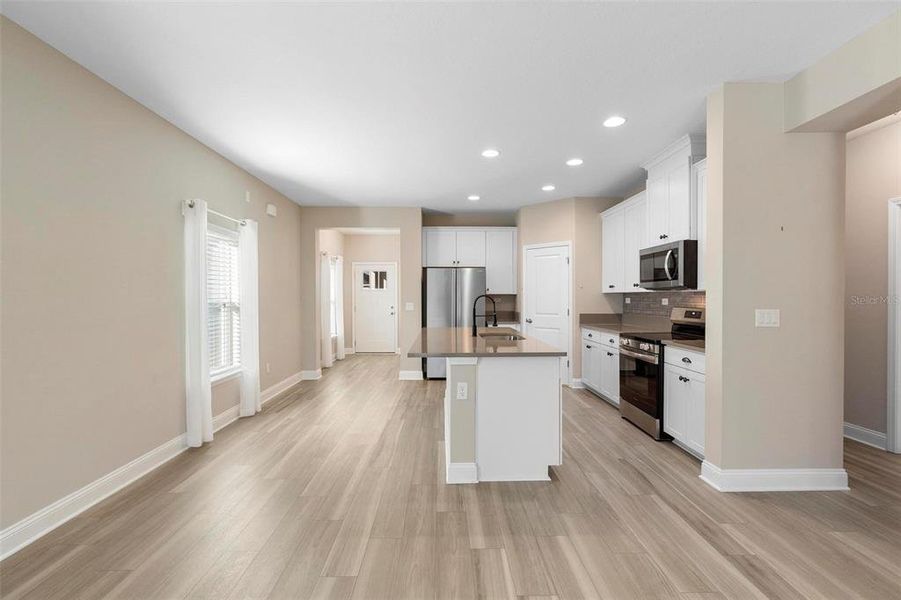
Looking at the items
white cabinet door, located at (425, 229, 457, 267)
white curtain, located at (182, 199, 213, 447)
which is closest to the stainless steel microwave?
white cabinet door, located at (425, 229, 457, 267)

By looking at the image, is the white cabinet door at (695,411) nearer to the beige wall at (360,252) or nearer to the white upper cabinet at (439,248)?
the white upper cabinet at (439,248)

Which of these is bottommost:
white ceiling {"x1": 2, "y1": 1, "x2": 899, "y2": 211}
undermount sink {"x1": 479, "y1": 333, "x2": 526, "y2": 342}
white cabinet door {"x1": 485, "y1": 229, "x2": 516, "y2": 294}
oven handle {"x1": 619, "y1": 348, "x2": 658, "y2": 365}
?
oven handle {"x1": 619, "y1": 348, "x2": 658, "y2": 365}

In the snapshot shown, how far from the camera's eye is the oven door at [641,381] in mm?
3543

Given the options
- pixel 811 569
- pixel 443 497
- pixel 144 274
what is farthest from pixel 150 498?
pixel 811 569

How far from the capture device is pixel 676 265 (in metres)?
3.47

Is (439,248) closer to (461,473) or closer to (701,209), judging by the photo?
(701,209)

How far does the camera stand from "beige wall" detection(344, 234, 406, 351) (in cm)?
878

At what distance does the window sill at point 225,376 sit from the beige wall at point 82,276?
52 cm

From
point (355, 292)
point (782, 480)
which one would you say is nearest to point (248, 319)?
point (355, 292)

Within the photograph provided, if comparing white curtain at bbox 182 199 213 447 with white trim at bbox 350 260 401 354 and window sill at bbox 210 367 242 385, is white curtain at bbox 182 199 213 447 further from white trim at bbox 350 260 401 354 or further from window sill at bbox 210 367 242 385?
white trim at bbox 350 260 401 354

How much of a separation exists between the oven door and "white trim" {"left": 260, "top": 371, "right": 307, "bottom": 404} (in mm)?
4027

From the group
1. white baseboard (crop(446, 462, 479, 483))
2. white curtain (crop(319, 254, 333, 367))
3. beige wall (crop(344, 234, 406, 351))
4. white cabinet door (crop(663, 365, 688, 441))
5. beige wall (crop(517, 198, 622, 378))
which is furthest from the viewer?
beige wall (crop(344, 234, 406, 351))

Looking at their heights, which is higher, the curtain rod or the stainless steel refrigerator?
the curtain rod

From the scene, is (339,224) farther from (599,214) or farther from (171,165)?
(599,214)
